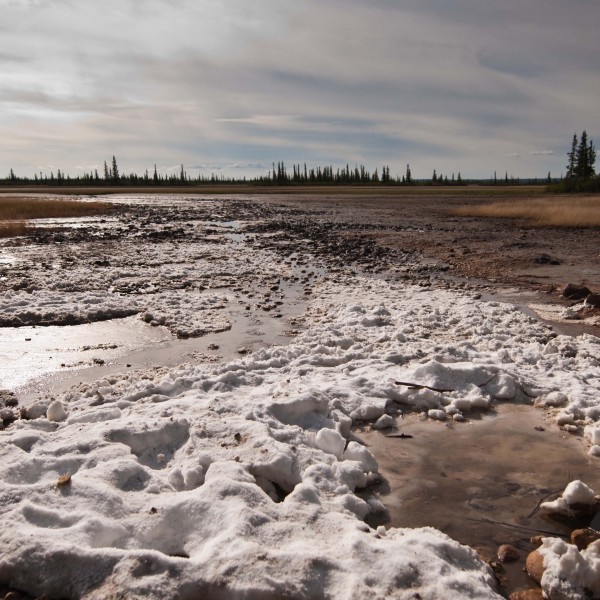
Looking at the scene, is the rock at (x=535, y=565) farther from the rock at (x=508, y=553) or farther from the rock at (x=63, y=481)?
the rock at (x=63, y=481)

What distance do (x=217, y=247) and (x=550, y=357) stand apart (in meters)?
14.3

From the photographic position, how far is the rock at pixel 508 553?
306 cm

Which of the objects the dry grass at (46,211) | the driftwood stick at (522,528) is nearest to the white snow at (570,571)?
the driftwood stick at (522,528)

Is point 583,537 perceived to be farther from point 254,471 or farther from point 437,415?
point 254,471

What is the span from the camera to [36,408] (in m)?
5.09

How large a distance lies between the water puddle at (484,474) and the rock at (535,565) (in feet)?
0.14

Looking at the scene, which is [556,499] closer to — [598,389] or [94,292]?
[598,389]

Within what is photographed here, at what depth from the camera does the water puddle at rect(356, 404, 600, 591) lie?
3.37 metres

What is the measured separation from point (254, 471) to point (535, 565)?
1.93 m

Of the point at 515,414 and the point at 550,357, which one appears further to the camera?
the point at 550,357

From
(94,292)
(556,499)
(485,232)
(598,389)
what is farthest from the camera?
(485,232)

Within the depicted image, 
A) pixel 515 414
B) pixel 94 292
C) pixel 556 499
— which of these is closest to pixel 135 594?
pixel 556 499

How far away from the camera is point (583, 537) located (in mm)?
3152

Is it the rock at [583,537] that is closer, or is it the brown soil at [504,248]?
the rock at [583,537]
